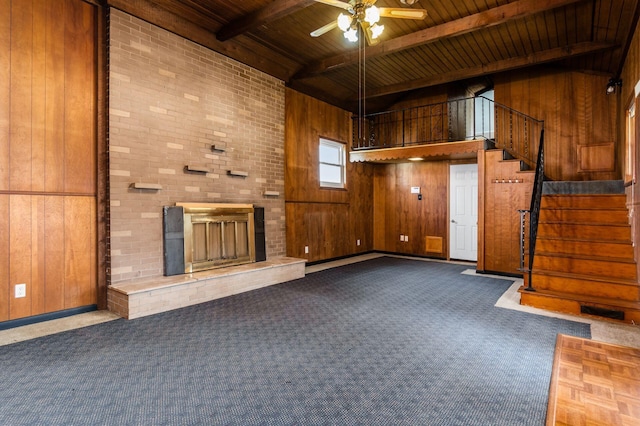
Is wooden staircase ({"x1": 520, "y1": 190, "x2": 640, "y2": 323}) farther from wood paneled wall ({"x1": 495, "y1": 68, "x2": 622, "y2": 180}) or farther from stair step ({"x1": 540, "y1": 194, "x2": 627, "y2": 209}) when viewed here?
wood paneled wall ({"x1": 495, "y1": 68, "x2": 622, "y2": 180})

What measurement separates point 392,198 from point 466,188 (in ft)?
5.76

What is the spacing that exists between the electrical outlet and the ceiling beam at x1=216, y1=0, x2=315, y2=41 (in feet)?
13.0

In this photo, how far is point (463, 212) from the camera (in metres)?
7.63

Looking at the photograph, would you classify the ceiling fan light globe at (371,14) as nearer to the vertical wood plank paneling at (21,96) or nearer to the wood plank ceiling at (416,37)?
the wood plank ceiling at (416,37)

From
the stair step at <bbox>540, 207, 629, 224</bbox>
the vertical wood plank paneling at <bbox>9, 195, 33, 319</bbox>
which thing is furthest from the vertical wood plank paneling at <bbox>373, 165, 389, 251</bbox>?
the vertical wood plank paneling at <bbox>9, 195, 33, 319</bbox>

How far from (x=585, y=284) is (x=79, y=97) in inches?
→ 242

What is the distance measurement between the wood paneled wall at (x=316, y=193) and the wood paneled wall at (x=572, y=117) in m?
3.69

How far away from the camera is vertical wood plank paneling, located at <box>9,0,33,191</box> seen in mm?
3410

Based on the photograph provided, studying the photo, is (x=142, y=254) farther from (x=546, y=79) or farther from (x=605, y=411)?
(x=546, y=79)

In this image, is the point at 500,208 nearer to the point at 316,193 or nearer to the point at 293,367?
the point at 316,193

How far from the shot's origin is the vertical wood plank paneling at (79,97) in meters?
3.79

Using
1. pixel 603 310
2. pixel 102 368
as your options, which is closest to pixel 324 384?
pixel 102 368

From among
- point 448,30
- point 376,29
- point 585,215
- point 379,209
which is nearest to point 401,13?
point 376,29

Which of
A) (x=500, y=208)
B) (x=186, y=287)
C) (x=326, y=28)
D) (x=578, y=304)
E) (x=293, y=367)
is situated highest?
(x=326, y=28)
